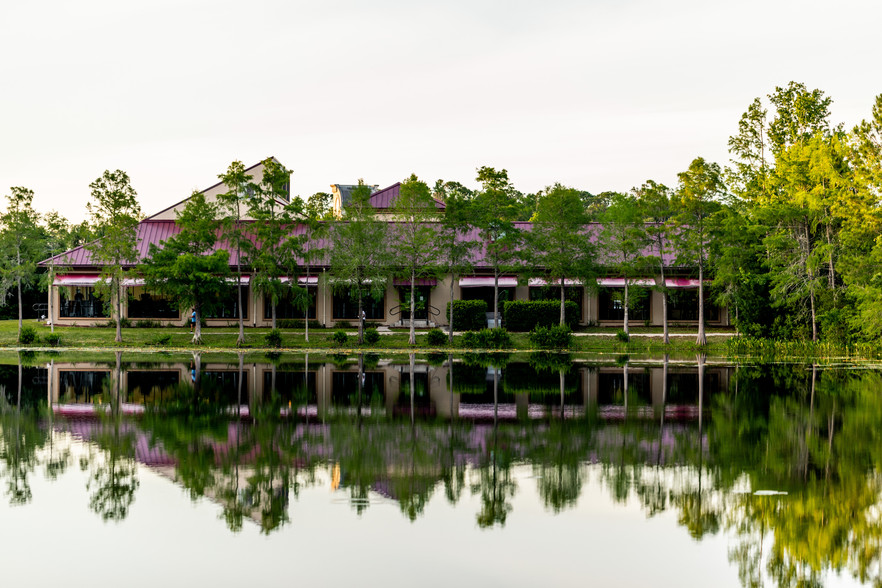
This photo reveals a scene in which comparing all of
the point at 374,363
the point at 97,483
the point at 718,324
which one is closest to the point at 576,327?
the point at 718,324

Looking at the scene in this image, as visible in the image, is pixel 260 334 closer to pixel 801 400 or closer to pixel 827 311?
pixel 827 311

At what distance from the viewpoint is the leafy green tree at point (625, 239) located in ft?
140

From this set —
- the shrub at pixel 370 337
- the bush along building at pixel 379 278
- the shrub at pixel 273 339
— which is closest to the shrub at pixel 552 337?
the bush along building at pixel 379 278

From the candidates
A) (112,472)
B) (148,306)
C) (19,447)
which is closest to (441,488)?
(112,472)

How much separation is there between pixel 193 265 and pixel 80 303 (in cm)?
1131

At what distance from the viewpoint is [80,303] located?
48.1m

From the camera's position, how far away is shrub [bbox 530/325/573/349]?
39.9 meters

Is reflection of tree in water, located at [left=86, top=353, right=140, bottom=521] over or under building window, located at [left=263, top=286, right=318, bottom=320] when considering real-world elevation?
under

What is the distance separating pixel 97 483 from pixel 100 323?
3751cm

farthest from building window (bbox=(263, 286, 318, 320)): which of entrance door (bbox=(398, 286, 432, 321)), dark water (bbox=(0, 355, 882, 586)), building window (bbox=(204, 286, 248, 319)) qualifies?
dark water (bbox=(0, 355, 882, 586))

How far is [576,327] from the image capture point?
45812mm

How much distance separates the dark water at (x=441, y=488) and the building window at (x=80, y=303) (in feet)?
89.7

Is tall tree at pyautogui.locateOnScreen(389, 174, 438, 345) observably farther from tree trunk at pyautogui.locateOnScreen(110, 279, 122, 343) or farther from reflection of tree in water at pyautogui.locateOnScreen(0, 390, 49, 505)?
reflection of tree in water at pyautogui.locateOnScreen(0, 390, 49, 505)

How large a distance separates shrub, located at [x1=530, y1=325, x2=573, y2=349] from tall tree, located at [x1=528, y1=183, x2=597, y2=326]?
3399 mm
